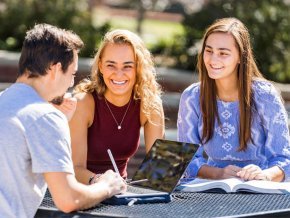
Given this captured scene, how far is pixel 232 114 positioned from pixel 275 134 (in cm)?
24

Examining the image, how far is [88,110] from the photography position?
3.72 metres

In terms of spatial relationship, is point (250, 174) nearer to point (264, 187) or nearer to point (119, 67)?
point (264, 187)

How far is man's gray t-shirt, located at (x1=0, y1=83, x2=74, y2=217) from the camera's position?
8.29ft

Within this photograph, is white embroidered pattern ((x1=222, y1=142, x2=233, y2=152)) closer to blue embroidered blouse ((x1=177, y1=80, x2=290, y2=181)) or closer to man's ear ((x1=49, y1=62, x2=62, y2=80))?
blue embroidered blouse ((x1=177, y1=80, x2=290, y2=181))

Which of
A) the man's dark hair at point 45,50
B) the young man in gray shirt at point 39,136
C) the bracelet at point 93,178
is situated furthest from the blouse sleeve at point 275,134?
the man's dark hair at point 45,50

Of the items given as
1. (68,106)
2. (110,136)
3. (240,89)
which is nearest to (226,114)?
(240,89)

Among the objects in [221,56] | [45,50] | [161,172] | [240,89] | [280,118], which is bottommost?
[161,172]

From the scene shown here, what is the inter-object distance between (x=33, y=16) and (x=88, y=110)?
6816 millimetres

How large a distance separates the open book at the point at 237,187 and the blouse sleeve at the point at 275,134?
480 millimetres

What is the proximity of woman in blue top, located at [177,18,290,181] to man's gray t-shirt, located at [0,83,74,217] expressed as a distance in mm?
1161

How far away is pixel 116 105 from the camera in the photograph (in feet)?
12.5

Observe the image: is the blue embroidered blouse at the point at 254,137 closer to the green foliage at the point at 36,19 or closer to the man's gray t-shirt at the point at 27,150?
the man's gray t-shirt at the point at 27,150

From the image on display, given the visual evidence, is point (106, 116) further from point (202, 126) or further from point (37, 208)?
point (37, 208)

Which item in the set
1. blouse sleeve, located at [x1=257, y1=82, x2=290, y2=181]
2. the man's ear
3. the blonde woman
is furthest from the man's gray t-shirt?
blouse sleeve, located at [x1=257, y1=82, x2=290, y2=181]
